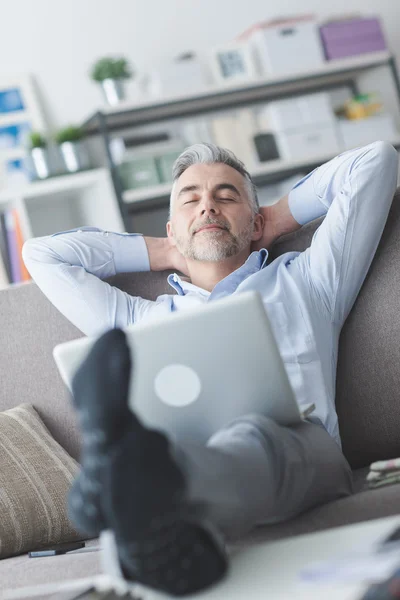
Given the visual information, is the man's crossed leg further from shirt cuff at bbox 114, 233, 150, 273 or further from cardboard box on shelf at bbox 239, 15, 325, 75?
cardboard box on shelf at bbox 239, 15, 325, 75

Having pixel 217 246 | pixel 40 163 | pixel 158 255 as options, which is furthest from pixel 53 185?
pixel 217 246

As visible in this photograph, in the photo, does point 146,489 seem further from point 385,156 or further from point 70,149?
point 70,149

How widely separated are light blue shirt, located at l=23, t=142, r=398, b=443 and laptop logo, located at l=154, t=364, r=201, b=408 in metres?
0.42

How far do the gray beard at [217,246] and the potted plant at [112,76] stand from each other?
1827mm

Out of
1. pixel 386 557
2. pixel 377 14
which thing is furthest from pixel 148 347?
pixel 377 14

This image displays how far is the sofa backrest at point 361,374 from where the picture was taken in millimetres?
1682

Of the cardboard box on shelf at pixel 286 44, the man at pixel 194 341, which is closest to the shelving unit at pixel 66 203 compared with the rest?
the cardboard box on shelf at pixel 286 44

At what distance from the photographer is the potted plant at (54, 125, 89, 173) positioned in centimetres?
351

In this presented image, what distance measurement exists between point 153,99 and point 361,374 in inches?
86.8

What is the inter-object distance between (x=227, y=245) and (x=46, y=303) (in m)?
0.44

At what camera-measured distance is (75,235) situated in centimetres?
205

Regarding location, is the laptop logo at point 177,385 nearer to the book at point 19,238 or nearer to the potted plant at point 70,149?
the book at point 19,238

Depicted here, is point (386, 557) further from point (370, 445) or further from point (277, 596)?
point (370, 445)

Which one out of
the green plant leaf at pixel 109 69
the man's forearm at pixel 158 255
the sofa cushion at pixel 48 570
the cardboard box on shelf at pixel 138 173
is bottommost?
the sofa cushion at pixel 48 570
